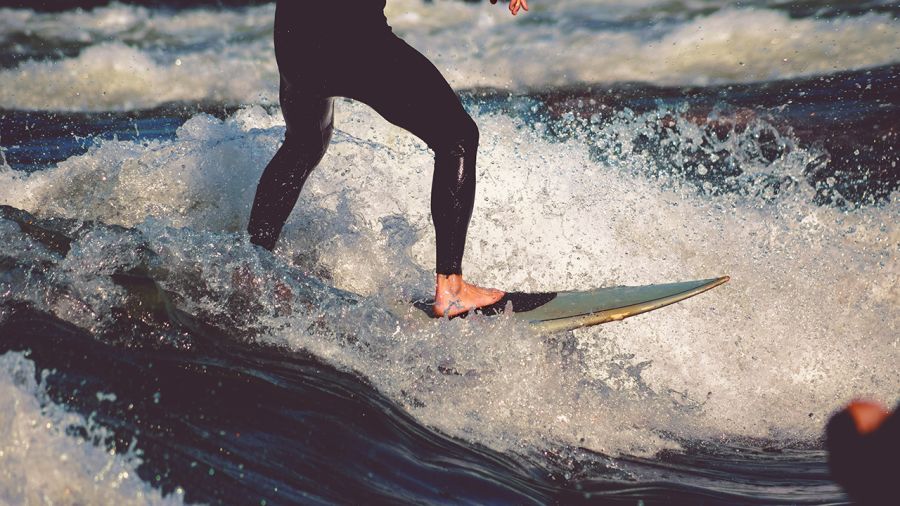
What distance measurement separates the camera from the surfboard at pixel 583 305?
129 inches

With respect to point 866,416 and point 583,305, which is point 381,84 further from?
point 866,416

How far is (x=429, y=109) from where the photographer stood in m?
2.90

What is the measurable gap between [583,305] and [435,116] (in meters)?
1.07

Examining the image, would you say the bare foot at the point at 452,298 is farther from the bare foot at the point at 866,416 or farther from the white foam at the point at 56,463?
the bare foot at the point at 866,416

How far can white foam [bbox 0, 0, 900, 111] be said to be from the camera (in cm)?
1431

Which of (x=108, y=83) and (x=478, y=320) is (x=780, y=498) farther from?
(x=108, y=83)

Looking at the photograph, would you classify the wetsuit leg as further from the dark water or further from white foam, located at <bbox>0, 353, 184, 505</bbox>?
white foam, located at <bbox>0, 353, 184, 505</bbox>

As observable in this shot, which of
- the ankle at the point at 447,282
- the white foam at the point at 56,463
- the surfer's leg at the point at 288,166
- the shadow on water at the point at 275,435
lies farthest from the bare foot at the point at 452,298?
the white foam at the point at 56,463

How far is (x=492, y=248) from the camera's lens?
4.79 m

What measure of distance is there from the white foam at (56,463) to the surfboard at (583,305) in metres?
1.42

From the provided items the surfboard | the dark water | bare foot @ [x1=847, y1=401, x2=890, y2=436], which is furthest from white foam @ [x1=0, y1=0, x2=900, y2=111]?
bare foot @ [x1=847, y1=401, x2=890, y2=436]

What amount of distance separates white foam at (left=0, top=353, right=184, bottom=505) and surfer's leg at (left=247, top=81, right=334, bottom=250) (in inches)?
53.2

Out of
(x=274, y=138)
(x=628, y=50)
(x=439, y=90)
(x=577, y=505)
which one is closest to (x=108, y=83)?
(x=628, y=50)

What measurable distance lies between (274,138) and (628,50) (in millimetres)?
11430
